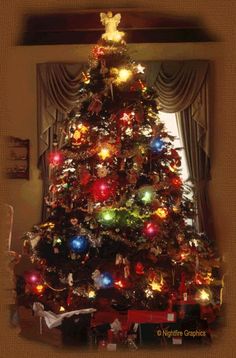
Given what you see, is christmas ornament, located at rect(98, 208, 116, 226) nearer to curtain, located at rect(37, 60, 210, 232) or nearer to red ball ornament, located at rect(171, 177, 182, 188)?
red ball ornament, located at rect(171, 177, 182, 188)

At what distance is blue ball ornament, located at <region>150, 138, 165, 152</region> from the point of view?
3.14 meters

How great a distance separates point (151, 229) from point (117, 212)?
264 mm

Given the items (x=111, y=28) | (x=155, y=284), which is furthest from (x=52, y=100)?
(x=155, y=284)

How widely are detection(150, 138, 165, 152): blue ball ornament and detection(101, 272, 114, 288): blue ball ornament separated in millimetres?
934

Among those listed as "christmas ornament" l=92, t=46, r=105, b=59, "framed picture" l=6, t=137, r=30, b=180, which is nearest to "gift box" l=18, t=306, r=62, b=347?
"framed picture" l=6, t=137, r=30, b=180

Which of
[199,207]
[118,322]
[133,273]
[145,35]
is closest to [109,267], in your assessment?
[133,273]

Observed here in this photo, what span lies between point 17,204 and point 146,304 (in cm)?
207

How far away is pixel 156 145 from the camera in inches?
124

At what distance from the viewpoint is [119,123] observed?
3.13 m

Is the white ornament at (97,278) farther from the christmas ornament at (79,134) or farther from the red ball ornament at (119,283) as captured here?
the christmas ornament at (79,134)

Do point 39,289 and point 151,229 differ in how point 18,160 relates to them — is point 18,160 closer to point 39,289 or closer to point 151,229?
point 39,289

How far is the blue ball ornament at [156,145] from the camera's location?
3.14 m

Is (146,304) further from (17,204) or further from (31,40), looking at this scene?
(31,40)

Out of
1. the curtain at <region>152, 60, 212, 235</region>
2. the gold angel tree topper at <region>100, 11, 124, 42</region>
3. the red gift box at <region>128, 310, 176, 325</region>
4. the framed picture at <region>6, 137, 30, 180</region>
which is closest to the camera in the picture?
the red gift box at <region>128, 310, 176, 325</region>
